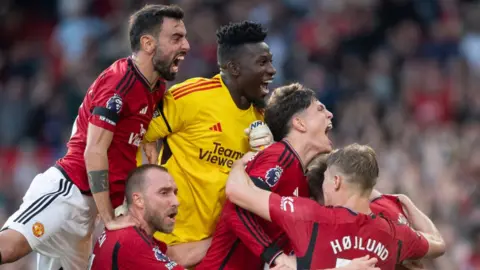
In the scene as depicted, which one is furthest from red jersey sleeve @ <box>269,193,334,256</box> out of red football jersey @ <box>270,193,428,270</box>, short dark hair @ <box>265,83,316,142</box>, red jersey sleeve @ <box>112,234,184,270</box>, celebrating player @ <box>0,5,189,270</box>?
celebrating player @ <box>0,5,189,270</box>

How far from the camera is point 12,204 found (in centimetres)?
1708

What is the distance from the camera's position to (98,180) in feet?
31.1

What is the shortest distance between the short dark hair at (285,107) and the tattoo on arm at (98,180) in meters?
1.33

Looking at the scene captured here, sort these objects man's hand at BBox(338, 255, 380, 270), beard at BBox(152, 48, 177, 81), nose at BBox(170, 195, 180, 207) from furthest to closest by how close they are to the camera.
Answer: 1. beard at BBox(152, 48, 177, 81)
2. nose at BBox(170, 195, 180, 207)
3. man's hand at BBox(338, 255, 380, 270)

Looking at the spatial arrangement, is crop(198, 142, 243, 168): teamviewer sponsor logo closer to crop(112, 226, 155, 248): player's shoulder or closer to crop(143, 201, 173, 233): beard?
crop(143, 201, 173, 233): beard

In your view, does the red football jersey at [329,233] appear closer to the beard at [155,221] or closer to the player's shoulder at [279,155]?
the player's shoulder at [279,155]

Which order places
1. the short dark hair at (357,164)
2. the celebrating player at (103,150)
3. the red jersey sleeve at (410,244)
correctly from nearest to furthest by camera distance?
the short dark hair at (357,164), the red jersey sleeve at (410,244), the celebrating player at (103,150)

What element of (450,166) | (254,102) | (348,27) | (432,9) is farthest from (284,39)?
(254,102)

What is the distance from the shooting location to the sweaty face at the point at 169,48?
9.73 m

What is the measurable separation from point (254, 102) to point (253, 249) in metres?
1.43

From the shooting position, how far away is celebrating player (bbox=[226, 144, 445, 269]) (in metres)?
8.95

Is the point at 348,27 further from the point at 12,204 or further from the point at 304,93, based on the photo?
the point at 304,93

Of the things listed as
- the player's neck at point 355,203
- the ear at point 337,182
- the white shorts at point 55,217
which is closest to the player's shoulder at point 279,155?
the ear at point 337,182

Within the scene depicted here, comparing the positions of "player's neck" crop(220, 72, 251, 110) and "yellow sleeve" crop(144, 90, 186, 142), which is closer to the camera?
"yellow sleeve" crop(144, 90, 186, 142)
